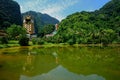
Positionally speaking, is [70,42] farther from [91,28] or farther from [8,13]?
[8,13]

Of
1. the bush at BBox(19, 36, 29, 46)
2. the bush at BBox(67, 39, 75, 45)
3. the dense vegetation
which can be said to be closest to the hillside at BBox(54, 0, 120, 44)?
the bush at BBox(67, 39, 75, 45)

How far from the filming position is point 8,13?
122 metres

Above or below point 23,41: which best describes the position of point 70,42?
below

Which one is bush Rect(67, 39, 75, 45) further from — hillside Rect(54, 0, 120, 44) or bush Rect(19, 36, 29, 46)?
bush Rect(19, 36, 29, 46)

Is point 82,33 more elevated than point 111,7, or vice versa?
point 111,7

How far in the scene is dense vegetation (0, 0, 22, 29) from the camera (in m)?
106

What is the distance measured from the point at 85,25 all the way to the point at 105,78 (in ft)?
264

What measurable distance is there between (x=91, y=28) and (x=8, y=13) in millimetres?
46520

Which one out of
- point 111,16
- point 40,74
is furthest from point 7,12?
point 40,74

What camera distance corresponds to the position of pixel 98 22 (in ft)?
346

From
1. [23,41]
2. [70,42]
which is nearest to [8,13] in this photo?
[70,42]

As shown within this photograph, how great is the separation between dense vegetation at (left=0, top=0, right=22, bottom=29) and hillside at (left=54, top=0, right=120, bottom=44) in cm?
2352

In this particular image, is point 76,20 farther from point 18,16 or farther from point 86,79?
point 86,79

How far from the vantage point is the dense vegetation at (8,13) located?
106 metres
